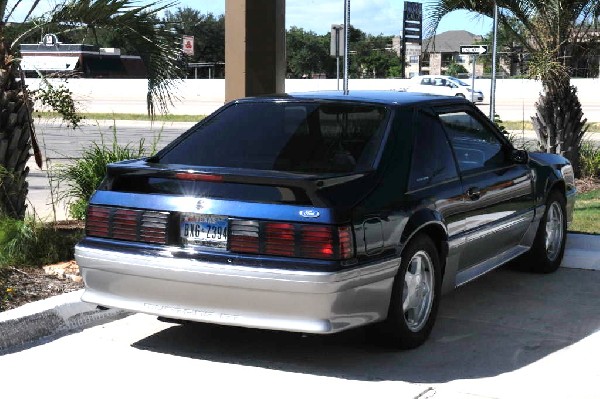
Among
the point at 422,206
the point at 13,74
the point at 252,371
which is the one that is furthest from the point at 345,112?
the point at 13,74

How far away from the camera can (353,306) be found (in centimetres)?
494

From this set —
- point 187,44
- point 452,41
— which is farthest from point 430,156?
point 452,41

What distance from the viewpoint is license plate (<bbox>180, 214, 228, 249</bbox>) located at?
16.4 feet

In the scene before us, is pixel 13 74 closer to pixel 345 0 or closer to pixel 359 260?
pixel 345 0

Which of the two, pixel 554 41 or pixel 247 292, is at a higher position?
pixel 554 41

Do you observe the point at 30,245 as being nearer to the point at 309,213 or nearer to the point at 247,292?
the point at 247,292

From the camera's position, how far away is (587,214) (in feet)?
35.0

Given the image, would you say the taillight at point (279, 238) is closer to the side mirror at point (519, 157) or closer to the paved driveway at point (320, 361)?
the paved driveway at point (320, 361)

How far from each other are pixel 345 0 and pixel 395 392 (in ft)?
17.9

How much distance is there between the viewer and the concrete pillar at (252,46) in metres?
8.93

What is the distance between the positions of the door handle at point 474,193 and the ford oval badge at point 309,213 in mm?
1629

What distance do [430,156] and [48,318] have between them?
2629 mm

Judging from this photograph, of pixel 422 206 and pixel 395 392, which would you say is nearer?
pixel 395 392

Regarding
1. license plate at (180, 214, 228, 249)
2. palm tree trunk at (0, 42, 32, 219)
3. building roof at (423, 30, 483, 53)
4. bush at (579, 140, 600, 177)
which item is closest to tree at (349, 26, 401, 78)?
building roof at (423, 30, 483, 53)
